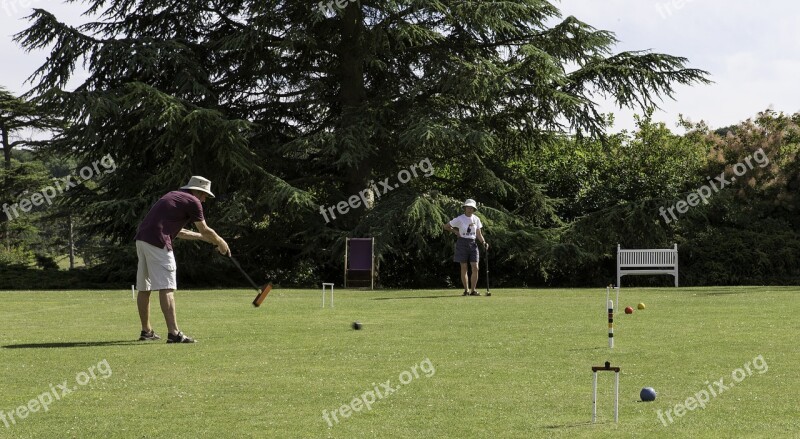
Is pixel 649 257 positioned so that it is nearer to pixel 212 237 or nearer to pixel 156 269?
pixel 212 237

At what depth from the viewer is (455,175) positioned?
92.9ft

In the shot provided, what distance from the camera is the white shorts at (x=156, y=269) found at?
10.8m

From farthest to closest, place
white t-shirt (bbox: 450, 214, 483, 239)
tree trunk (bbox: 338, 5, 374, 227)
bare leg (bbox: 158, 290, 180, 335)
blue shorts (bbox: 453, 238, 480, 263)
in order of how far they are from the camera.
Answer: tree trunk (bbox: 338, 5, 374, 227)
blue shorts (bbox: 453, 238, 480, 263)
white t-shirt (bbox: 450, 214, 483, 239)
bare leg (bbox: 158, 290, 180, 335)

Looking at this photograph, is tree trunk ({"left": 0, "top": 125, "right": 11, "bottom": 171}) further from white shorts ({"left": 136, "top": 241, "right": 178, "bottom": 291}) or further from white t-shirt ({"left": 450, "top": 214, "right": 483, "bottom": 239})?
white shorts ({"left": 136, "top": 241, "right": 178, "bottom": 291})

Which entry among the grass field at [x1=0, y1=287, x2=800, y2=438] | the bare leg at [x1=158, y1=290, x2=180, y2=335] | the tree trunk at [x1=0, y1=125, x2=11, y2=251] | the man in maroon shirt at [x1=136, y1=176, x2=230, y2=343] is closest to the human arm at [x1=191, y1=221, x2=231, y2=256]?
the man in maroon shirt at [x1=136, y1=176, x2=230, y2=343]

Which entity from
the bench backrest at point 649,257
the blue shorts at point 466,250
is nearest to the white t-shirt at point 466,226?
the blue shorts at point 466,250

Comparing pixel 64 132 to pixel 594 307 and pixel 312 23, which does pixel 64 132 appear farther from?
pixel 594 307

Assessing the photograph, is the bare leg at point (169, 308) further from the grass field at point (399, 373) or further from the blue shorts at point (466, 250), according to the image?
the blue shorts at point (466, 250)

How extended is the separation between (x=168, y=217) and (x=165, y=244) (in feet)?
0.98

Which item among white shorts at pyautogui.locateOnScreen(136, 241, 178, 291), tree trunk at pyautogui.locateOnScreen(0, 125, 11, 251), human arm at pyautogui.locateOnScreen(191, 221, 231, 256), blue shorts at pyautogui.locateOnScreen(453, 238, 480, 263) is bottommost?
white shorts at pyautogui.locateOnScreen(136, 241, 178, 291)

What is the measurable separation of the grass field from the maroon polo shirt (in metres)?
1.14

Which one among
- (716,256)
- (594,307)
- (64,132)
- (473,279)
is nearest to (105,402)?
(594,307)

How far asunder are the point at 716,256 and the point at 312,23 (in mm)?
11697

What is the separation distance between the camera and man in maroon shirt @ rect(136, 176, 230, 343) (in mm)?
10836
